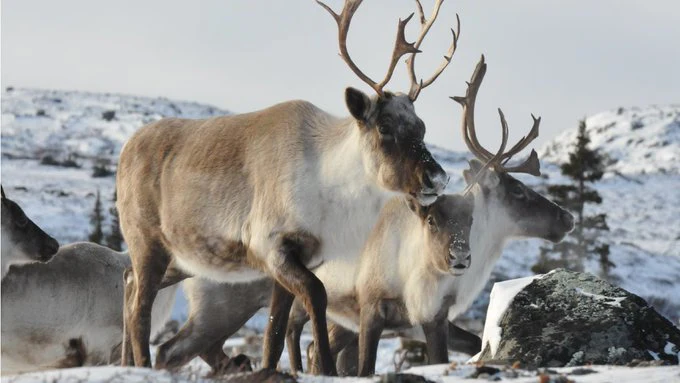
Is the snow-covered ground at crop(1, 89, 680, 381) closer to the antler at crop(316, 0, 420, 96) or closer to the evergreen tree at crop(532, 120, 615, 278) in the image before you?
the evergreen tree at crop(532, 120, 615, 278)

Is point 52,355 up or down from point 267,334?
down

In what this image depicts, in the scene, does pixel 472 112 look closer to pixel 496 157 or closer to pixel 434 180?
pixel 496 157

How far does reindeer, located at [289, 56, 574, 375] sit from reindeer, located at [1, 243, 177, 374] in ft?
5.34

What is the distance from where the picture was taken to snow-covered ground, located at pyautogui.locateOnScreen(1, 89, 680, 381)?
31.6 metres

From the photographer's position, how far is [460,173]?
4969 cm

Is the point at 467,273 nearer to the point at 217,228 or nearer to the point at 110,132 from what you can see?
the point at 217,228

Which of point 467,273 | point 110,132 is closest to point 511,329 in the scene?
point 467,273

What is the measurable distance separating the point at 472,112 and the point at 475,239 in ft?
4.21

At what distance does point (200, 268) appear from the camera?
7680 millimetres

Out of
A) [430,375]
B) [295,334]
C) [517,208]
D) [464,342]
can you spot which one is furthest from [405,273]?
[430,375]

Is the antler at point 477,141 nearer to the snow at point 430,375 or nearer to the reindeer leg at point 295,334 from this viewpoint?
the reindeer leg at point 295,334

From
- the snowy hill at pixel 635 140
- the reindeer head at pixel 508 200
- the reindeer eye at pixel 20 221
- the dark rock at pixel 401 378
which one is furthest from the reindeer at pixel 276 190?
the snowy hill at pixel 635 140

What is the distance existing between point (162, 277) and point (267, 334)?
4.21 ft

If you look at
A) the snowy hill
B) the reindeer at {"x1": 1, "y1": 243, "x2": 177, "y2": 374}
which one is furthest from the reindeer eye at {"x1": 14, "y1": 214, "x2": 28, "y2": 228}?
the snowy hill
